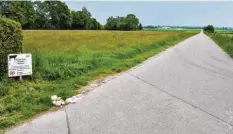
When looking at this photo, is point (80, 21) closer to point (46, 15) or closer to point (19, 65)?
point (46, 15)

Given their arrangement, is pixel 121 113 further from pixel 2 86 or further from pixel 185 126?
pixel 2 86

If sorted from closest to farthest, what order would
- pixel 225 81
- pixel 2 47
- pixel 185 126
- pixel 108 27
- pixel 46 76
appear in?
1. pixel 185 126
2. pixel 2 47
3. pixel 46 76
4. pixel 225 81
5. pixel 108 27

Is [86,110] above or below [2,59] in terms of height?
below

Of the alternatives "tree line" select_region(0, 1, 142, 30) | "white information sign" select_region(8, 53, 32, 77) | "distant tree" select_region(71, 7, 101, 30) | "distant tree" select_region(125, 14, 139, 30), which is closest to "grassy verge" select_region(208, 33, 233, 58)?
"white information sign" select_region(8, 53, 32, 77)

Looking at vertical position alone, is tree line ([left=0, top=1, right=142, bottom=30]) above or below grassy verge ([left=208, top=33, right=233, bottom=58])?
above

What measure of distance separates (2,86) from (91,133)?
2.79 m

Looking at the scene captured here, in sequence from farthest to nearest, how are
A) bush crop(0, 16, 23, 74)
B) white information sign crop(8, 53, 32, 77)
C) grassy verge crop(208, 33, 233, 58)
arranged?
grassy verge crop(208, 33, 233, 58), bush crop(0, 16, 23, 74), white information sign crop(8, 53, 32, 77)

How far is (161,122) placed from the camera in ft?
13.8

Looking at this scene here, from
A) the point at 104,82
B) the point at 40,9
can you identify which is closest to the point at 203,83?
the point at 104,82

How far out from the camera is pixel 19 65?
19.9 feet

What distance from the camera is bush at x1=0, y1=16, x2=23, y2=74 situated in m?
6.08

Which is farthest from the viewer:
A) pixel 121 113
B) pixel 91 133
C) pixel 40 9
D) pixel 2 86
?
pixel 40 9

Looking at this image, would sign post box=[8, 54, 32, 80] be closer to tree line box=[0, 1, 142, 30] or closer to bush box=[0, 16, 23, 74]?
bush box=[0, 16, 23, 74]

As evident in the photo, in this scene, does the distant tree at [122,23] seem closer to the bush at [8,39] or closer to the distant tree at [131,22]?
the distant tree at [131,22]
